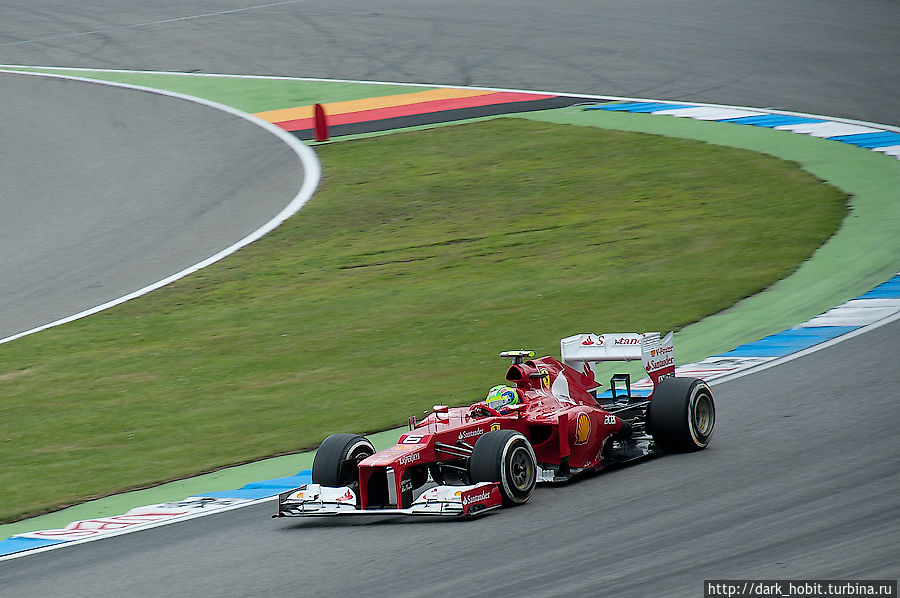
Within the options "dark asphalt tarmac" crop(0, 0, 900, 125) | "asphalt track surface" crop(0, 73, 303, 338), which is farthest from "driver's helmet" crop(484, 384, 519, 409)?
"dark asphalt tarmac" crop(0, 0, 900, 125)

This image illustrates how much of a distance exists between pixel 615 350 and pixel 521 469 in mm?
1682

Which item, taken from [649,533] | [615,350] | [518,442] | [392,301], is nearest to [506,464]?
[518,442]

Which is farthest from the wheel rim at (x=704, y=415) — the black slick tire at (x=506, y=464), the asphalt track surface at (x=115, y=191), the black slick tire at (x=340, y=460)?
the asphalt track surface at (x=115, y=191)

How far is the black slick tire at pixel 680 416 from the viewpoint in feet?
29.1

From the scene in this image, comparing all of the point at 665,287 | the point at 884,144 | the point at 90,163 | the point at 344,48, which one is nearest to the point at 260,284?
the point at 665,287

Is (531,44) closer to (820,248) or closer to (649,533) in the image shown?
(820,248)

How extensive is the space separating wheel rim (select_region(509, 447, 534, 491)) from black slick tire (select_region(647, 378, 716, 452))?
4.17ft

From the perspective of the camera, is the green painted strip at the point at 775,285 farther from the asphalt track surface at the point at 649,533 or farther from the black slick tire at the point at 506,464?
the black slick tire at the point at 506,464

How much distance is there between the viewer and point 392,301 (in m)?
15.0

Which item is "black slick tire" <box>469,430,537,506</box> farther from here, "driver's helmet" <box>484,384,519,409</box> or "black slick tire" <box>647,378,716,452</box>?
"black slick tire" <box>647,378,716,452</box>

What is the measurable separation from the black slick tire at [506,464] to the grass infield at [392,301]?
9.62 ft

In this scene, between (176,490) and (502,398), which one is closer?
(502,398)

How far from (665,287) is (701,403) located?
5.38 meters

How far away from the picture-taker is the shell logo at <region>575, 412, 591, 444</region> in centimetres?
853
